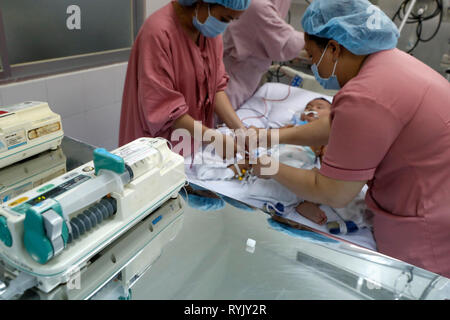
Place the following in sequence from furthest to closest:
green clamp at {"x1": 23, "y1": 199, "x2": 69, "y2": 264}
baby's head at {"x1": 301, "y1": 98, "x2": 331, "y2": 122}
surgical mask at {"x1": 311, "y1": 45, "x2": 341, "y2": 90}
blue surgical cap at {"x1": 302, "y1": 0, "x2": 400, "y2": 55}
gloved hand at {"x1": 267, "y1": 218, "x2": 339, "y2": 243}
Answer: baby's head at {"x1": 301, "y1": 98, "x2": 331, "y2": 122}
surgical mask at {"x1": 311, "y1": 45, "x2": 341, "y2": 90}
blue surgical cap at {"x1": 302, "y1": 0, "x2": 400, "y2": 55}
gloved hand at {"x1": 267, "y1": 218, "x2": 339, "y2": 243}
green clamp at {"x1": 23, "y1": 199, "x2": 69, "y2": 264}

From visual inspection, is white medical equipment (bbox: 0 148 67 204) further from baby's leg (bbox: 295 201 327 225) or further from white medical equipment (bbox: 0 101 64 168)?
baby's leg (bbox: 295 201 327 225)

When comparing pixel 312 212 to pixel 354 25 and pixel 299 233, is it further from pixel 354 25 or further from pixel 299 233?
pixel 354 25

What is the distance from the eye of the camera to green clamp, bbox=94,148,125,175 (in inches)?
31.8

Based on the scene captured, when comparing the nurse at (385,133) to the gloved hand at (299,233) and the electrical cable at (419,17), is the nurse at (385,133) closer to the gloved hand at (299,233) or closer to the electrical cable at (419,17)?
the gloved hand at (299,233)

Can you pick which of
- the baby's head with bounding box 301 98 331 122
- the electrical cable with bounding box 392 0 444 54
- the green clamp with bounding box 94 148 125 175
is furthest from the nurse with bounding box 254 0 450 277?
the electrical cable with bounding box 392 0 444 54

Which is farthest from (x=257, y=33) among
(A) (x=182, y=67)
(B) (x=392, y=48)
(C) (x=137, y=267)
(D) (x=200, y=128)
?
(C) (x=137, y=267)

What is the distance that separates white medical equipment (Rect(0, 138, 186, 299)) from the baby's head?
162 centimetres

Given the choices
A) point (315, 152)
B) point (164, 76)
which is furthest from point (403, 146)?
point (164, 76)

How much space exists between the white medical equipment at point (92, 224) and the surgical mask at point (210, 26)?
75cm

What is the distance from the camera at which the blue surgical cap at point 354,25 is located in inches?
45.5

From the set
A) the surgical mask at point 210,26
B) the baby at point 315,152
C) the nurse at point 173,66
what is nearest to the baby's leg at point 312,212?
the baby at point 315,152

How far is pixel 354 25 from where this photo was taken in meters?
1.16

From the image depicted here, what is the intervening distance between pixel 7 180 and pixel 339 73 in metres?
1.22

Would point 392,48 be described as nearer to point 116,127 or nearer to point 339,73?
point 339,73
